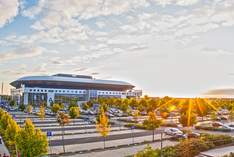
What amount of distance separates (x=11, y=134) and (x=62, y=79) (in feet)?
373

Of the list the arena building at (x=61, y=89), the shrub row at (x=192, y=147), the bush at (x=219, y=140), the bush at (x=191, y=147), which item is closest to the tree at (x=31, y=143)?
the shrub row at (x=192, y=147)

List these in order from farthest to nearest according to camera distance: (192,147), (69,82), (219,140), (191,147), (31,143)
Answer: (69,82), (219,140), (192,147), (191,147), (31,143)

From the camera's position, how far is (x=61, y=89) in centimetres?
13412

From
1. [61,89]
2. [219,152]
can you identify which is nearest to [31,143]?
[219,152]

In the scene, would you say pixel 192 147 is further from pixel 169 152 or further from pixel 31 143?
pixel 31 143

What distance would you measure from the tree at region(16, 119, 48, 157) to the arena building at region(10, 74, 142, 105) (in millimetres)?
105878

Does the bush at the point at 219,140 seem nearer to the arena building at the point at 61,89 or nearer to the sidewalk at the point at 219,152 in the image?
the sidewalk at the point at 219,152

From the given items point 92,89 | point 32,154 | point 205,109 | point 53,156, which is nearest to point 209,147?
point 53,156

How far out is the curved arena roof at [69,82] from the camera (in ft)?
433

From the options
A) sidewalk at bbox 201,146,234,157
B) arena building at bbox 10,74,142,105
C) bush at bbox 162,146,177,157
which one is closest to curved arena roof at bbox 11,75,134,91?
arena building at bbox 10,74,142,105

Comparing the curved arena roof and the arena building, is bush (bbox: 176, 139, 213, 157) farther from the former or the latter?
the curved arena roof

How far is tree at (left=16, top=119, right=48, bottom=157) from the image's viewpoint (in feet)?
58.8

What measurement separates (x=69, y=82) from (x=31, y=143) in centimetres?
11986

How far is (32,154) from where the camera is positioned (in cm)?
1791
